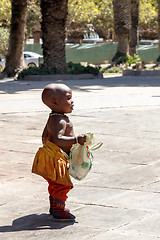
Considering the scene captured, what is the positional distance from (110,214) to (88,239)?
0.67 meters

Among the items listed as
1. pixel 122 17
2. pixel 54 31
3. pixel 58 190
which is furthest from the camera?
pixel 122 17

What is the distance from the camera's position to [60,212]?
4145 mm

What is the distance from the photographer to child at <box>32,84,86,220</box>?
409 centimetres

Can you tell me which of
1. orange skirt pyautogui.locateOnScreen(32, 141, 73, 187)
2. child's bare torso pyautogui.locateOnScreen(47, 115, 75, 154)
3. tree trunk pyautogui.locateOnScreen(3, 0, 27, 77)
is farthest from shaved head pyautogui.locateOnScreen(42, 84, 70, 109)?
tree trunk pyautogui.locateOnScreen(3, 0, 27, 77)

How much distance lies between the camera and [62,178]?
407cm

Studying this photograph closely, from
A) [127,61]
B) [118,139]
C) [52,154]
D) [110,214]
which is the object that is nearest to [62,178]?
[52,154]

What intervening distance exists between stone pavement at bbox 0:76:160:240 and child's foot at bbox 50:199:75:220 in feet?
0.20

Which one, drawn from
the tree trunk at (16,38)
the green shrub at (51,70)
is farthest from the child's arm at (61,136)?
the tree trunk at (16,38)

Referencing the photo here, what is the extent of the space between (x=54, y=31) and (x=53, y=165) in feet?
60.2

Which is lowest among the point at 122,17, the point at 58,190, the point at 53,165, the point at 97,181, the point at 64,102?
the point at 97,181

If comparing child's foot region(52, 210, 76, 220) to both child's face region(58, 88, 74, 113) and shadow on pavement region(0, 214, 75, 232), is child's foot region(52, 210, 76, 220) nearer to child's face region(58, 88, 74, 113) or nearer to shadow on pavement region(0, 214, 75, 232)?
shadow on pavement region(0, 214, 75, 232)

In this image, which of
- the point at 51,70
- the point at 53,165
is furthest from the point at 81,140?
the point at 51,70

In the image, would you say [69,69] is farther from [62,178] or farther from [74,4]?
[74,4]

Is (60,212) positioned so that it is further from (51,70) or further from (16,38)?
(16,38)
